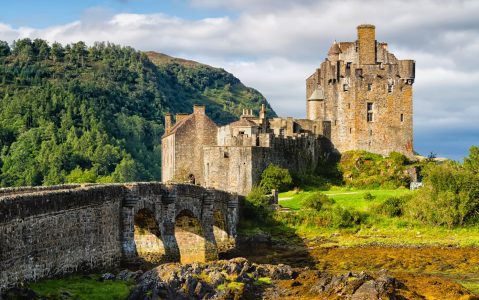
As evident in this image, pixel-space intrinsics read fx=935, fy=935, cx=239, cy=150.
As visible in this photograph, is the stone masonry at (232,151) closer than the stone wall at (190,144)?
Yes

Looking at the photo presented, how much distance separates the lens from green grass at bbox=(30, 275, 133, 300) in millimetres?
30141

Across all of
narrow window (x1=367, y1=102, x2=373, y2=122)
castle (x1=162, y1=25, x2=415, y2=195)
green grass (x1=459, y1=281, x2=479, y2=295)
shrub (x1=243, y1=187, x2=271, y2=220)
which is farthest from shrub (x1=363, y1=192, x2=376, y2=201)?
green grass (x1=459, y1=281, x2=479, y2=295)

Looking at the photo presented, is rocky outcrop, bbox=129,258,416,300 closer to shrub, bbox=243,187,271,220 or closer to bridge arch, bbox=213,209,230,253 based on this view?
bridge arch, bbox=213,209,230,253

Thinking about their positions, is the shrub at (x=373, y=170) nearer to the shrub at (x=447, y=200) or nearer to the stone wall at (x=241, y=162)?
the stone wall at (x=241, y=162)

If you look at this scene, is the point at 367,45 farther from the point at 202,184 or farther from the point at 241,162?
the point at 202,184

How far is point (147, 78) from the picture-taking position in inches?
7092

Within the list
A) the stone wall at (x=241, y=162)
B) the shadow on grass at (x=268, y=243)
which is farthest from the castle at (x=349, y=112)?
the shadow on grass at (x=268, y=243)

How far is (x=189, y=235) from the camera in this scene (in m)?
52.5

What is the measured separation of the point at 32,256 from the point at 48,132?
8564 centimetres

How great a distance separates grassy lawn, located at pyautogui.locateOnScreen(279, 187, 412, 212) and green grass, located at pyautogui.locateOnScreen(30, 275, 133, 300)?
108 ft

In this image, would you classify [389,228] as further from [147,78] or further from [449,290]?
[147,78]

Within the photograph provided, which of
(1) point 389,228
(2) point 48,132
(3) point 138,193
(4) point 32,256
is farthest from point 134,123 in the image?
(4) point 32,256

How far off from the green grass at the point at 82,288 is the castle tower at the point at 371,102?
47.6 m

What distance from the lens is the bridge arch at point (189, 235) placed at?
51188mm
